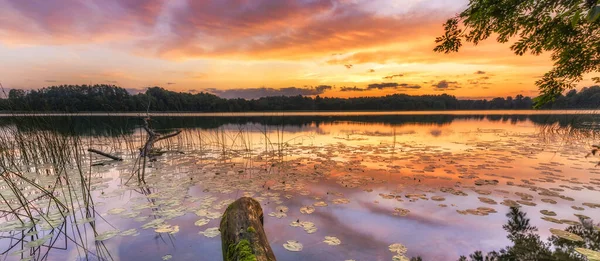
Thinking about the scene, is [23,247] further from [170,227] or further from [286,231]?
[286,231]

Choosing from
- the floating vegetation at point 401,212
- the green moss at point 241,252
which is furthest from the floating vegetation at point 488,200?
the green moss at point 241,252

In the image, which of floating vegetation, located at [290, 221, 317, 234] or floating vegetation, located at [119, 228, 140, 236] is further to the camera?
floating vegetation, located at [290, 221, 317, 234]

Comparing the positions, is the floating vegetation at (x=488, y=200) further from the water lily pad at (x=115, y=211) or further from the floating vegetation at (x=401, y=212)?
the water lily pad at (x=115, y=211)

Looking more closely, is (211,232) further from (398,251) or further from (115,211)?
(398,251)

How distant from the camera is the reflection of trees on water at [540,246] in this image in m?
3.74

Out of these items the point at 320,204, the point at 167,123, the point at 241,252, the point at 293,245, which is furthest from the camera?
the point at 167,123

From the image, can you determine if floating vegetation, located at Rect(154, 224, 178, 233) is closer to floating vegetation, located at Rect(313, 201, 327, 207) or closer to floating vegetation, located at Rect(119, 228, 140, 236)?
floating vegetation, located at Rect(119, 228, 140, 236)

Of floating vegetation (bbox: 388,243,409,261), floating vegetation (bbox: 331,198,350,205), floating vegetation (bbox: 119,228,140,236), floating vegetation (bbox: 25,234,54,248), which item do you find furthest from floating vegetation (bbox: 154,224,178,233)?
floating vegetation (bbox: 388,243,409,261)

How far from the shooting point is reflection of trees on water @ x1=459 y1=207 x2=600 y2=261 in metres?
3.74

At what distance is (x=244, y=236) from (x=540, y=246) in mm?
4406

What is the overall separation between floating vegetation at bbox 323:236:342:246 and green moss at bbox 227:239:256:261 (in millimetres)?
1583

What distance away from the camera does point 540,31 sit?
837 centimetres

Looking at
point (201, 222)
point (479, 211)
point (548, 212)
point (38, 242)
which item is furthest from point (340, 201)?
point (38, 242)

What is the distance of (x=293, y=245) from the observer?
4.08 m
